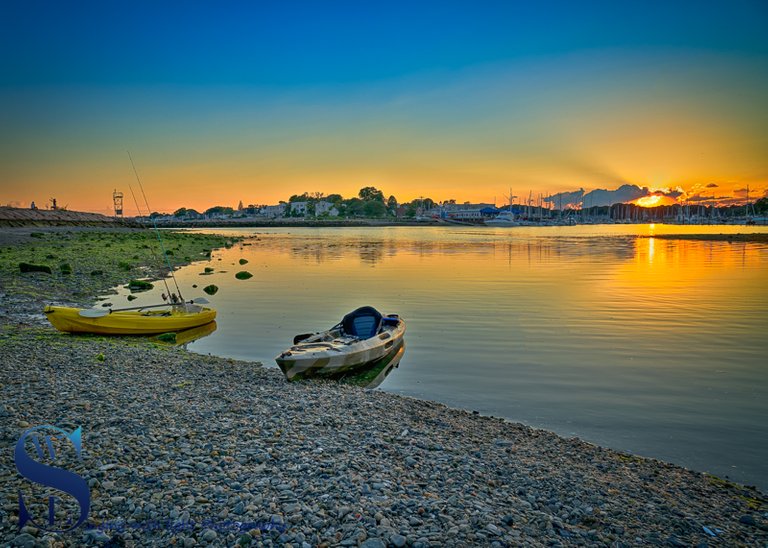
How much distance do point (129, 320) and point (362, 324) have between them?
9174 mm

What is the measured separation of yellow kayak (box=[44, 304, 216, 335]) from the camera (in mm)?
18406

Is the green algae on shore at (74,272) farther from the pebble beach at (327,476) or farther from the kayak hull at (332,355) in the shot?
the kayak hull at (332,355)

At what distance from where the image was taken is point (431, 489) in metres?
7.53

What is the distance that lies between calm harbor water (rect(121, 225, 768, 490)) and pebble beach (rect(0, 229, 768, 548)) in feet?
5.51

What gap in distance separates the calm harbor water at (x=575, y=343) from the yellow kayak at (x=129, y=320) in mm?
1293

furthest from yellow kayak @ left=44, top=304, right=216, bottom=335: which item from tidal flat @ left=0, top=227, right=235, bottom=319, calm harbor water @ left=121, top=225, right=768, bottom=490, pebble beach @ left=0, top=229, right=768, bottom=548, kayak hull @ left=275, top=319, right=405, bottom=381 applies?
kayak hull @ left=275, top=319, right=405, bottom=381

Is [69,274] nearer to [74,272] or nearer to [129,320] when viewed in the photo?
[74,272]

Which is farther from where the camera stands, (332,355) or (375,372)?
(375,372)

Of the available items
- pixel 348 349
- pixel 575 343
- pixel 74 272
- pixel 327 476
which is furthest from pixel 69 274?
pixel 327 476

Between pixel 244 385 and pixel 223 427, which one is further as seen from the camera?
pixel 244 385

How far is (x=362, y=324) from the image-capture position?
681 inches

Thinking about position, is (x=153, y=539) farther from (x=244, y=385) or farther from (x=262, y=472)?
(x=244, y=385)

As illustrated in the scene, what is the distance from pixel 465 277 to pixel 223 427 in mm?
35559

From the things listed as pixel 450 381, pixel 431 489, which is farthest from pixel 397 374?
pixel 431 489
